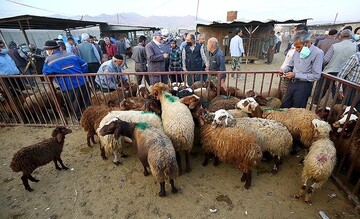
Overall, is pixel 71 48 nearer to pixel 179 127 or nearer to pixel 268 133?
pixel 179 127

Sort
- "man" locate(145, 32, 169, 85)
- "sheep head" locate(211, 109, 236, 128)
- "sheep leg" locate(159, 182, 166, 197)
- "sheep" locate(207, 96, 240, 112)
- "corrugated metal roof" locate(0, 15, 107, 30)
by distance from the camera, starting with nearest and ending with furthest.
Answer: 1. "sheep leg" locate(159, 182, 166, 197)
2. "sheep head" locate(211, 109, 236, 128)
3. "sheep" locate(207, 96, 240, 112)
4. "man" locate(145, 32, 169, 85)
5. "corrugated metal roof" locate(0, 15, 107, 30)

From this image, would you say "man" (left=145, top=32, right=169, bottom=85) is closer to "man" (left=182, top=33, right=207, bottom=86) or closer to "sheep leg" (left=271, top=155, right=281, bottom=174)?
"man" (left=182, top=33, right=207, bottom=86)

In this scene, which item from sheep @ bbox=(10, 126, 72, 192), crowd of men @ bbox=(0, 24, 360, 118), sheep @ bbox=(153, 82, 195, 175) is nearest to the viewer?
sheep @ bbox=(10, 126, 72, 192)

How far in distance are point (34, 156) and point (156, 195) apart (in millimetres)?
2442

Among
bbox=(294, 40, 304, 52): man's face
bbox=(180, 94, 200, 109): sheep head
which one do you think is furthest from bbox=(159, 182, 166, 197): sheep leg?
bbox=(294, 40, 304, 52): man's face

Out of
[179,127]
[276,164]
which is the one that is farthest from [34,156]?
[276,164]

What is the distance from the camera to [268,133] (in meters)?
3.64

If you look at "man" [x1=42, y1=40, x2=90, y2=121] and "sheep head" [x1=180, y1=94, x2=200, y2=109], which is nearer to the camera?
"sheep head" [x1=180, y1=94, x2=200, y2=109]

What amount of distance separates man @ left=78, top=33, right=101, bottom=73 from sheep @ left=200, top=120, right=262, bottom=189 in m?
7.62

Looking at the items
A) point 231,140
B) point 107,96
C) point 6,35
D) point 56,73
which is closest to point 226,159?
point 231,140

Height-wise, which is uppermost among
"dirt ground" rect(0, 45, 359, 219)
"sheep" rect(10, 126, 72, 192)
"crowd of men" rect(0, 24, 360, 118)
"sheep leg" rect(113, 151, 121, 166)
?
"crowd of men" rect(0, 24, 360, 118)

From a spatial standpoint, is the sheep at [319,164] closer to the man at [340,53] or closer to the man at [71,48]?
the man at [340,53]

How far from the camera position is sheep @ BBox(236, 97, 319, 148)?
3766 millimetres

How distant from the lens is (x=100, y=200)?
351 centimetres
